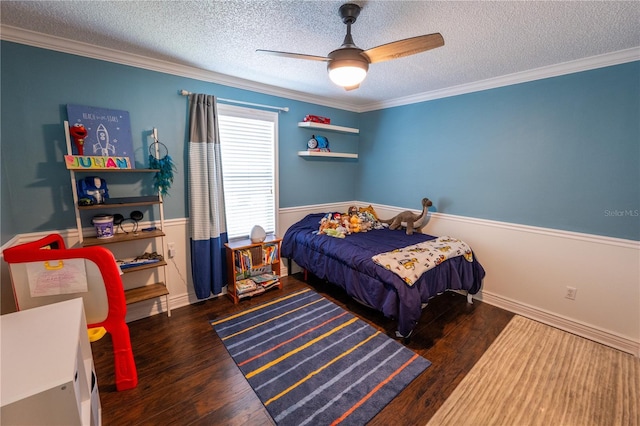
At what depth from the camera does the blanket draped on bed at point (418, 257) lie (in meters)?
2.19

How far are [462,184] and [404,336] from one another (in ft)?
6.25

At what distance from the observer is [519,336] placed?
2.36 m

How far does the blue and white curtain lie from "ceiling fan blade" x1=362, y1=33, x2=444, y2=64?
5.72 feet

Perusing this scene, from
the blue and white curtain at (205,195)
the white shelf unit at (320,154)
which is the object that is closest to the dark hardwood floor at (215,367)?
the blue and white curtain at (205,195)

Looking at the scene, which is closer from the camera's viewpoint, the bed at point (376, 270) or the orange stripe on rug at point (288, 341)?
the orange stripe on rug at point (288, 341)

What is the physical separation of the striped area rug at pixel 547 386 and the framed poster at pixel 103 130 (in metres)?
3.09

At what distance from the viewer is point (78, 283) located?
1.57m

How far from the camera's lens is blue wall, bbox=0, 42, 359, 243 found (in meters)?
1.93

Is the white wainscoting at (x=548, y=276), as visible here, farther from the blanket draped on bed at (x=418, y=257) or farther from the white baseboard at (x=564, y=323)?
the blanket draped on bed at (x=418, y=257)

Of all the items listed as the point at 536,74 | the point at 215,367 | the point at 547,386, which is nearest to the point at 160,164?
the point at 215,367

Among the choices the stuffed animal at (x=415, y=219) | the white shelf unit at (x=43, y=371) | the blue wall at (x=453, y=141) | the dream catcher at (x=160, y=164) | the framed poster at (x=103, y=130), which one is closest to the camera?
the white shelf unit at (x=43, y=371)

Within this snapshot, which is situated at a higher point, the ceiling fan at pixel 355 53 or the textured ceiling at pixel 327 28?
the textured ceiling at pixel 327 28

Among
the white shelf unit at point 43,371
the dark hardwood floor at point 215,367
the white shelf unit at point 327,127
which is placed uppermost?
the white shelf unit at point 327,127

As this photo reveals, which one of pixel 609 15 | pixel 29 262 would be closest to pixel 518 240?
pixel 609 15
